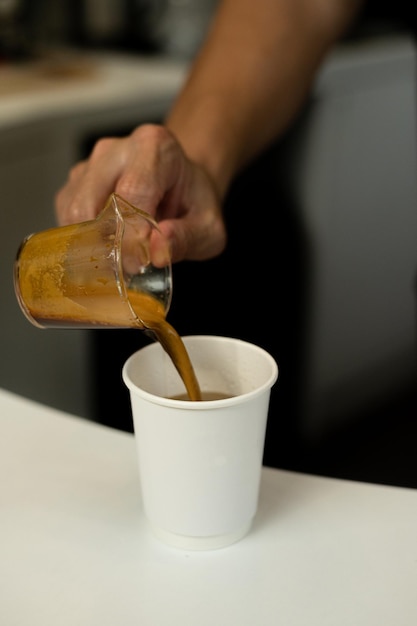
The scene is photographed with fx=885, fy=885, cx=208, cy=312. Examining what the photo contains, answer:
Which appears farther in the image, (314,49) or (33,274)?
(314,49)

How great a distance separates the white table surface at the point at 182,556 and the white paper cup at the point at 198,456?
0.06ft

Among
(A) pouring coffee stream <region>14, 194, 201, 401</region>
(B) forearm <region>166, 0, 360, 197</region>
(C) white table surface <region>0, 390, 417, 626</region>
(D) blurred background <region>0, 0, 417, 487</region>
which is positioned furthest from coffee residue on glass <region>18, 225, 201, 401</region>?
(B) forearm <region>166, 0, 360, 197</region>

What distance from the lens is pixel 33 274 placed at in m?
0.63

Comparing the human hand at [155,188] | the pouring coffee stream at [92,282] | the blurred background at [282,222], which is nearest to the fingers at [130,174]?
the human hand at [155,188]

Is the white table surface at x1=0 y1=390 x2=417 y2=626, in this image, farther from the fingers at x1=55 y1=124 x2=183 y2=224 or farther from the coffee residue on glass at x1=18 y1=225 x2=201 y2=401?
the fingers at x1=55 y1=124 x2=183 y2=224

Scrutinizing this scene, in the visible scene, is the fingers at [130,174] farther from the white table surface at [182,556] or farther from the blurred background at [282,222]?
the blurred background at [282,222]

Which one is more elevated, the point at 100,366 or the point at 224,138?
the point at 224,138

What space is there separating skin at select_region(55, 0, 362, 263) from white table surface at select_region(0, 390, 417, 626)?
248mm

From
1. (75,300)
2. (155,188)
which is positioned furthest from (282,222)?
(75,300)

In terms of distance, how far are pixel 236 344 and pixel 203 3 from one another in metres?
1.53

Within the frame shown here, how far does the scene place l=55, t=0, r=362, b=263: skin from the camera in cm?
84

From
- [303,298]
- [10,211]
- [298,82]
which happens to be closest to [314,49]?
[298,82]

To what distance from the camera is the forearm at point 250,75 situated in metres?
1.12

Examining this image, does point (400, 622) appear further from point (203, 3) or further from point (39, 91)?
point (203, 3)
